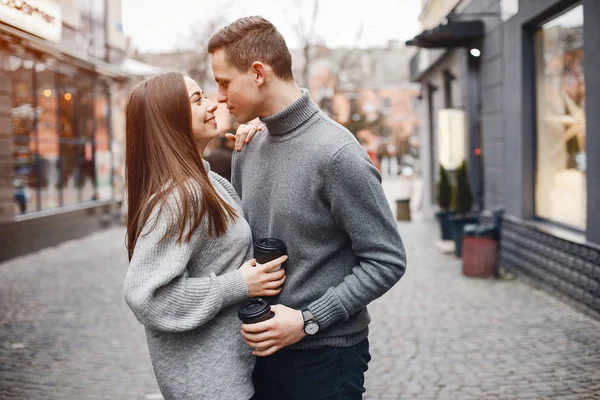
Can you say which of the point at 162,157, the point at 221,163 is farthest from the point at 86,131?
the point at 162,157

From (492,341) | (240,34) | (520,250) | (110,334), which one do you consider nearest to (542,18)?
(520,250)

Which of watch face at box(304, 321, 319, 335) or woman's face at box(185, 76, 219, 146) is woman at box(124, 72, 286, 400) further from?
watch face at box(304, 321, 319, 335)

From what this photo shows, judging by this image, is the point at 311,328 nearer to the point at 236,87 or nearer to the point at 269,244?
the point at 269,244

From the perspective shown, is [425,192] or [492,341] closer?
[492,341]

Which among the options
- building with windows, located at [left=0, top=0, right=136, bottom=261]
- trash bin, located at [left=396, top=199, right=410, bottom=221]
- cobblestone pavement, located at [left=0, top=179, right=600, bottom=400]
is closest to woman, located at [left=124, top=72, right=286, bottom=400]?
cobblestone pavement, located at [left=0, top=179, right=600, bottom=400]

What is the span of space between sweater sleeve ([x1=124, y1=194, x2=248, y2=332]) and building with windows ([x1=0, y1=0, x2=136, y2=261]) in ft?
22.3

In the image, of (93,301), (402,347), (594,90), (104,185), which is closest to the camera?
(402,347)

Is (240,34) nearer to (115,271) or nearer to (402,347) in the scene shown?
(402,347)

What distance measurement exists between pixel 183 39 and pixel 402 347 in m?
17.4

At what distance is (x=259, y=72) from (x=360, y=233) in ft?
2.01

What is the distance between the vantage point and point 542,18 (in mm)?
7789

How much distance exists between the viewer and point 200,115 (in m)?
2.09

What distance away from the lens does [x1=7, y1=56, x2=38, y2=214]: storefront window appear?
1182cm

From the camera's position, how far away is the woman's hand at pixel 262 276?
197cm
